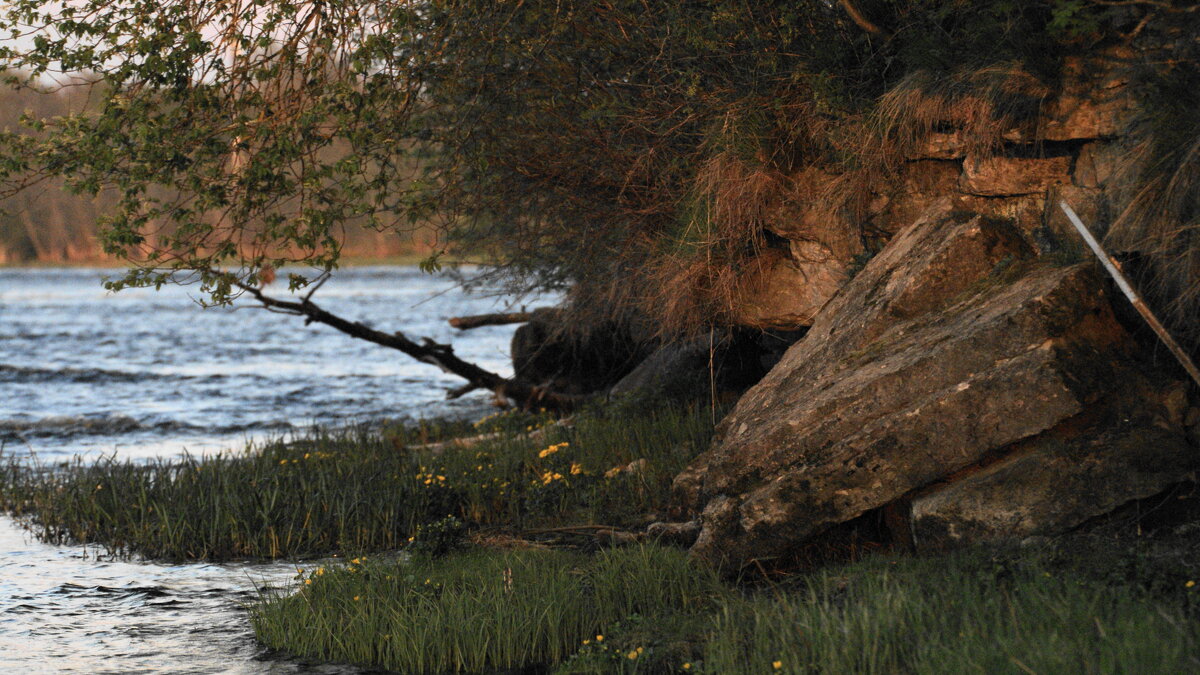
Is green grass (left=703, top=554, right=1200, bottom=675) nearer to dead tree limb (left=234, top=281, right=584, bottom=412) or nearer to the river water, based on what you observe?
the river water

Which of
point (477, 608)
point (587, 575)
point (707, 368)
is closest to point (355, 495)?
point (587, 575)

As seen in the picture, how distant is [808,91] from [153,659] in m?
5.67

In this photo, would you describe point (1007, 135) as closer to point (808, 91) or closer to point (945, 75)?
point (945, 75)

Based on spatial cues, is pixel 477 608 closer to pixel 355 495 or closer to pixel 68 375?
pixel 355 495

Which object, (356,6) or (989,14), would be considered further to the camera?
(356,6)

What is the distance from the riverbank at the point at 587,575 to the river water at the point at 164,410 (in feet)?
1.35

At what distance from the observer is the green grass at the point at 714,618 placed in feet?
13.1

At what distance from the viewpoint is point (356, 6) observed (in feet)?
24.7

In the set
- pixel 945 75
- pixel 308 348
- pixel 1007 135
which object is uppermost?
A: pixel 945 75

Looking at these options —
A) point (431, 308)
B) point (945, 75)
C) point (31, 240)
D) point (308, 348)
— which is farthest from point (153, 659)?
point (31, 240)

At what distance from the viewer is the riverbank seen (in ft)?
14.0

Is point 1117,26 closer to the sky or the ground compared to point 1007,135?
closer to the sky

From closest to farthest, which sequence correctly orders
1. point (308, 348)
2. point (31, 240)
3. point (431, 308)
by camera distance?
point (308, 348), point (431, 308), point (31, 240)

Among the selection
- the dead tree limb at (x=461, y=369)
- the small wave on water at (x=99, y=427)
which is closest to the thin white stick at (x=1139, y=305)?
the dead tree limb at (x=461, y=369)
